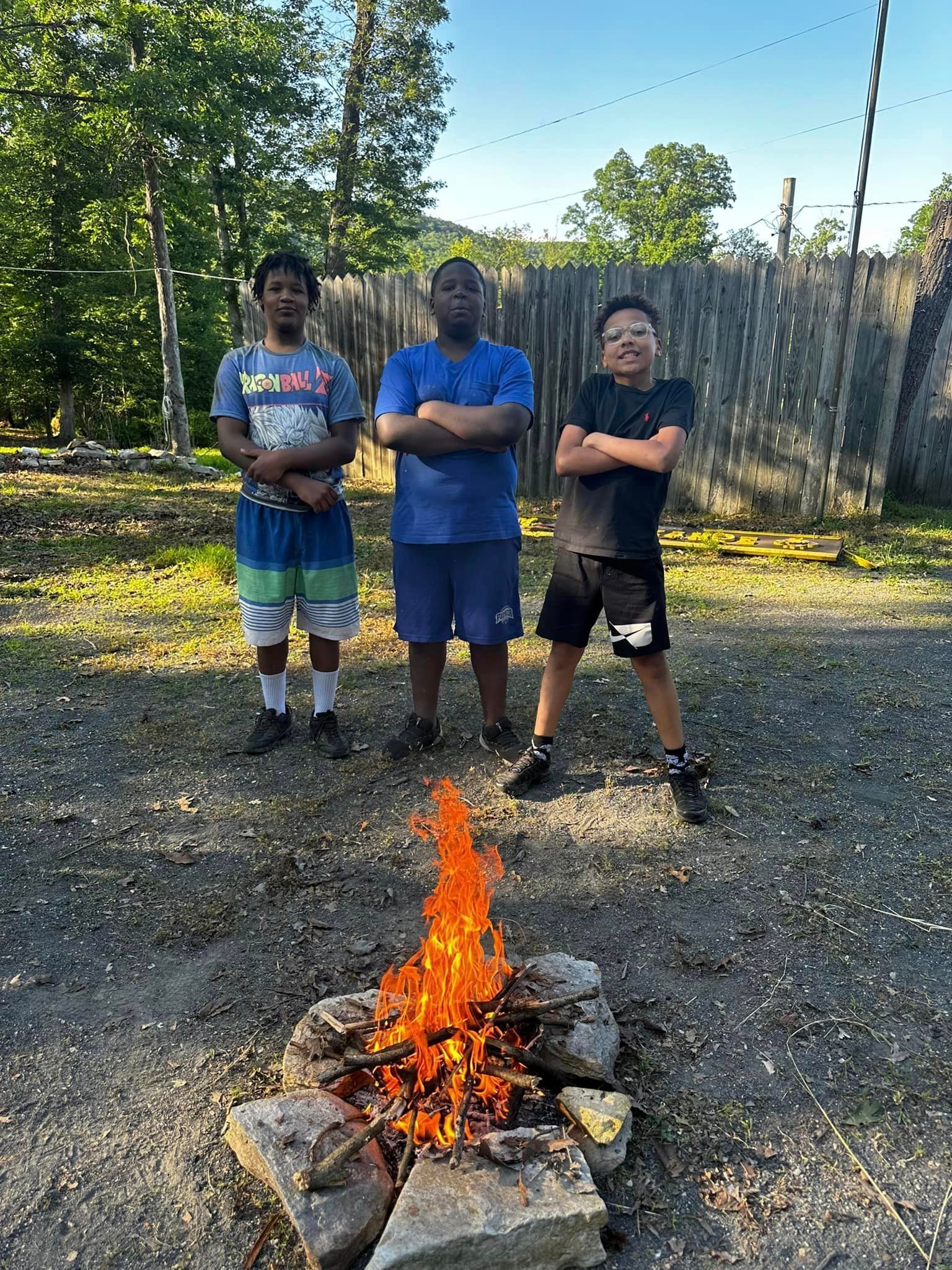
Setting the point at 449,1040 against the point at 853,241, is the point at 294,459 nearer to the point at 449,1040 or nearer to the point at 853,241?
the point at 449,1040

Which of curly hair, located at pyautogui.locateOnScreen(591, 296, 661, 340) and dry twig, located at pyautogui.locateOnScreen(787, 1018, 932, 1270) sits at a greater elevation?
curly hair, located at pyautogui.locateOnScreen(591, 296, 661, 340)

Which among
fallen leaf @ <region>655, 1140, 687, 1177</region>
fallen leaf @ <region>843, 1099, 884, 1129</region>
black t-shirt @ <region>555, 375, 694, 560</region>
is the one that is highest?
black t-shirt @ <region>555, 375, 694, 560</region>

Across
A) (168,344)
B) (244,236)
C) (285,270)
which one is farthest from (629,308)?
(244,236)

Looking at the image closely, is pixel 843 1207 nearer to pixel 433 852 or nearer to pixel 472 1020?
pixel 472 1020

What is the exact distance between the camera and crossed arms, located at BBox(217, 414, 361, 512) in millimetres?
3463

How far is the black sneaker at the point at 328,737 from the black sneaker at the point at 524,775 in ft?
2.56

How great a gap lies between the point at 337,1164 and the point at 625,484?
7.90ft

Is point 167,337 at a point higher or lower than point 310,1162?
higher

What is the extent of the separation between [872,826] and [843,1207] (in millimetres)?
1753

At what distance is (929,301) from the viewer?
8.37 metres

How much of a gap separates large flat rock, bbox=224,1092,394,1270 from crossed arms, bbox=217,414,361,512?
236cm

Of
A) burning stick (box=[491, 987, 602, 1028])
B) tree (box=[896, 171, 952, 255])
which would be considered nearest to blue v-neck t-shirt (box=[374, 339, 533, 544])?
burning stick (box=[491, 987, 602, 1028])

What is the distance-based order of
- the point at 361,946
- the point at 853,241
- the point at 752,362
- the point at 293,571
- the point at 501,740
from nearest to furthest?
the point at 361,946 < the point at 293,571 < the point at 501,740 < the point at 853,241 < the point at 752,362

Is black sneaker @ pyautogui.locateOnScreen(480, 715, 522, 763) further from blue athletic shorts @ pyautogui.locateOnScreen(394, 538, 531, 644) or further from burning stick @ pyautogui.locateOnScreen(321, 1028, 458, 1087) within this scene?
burning stick @ pyautogui.locateOnScreen(321, 1028, 458, 1087)
